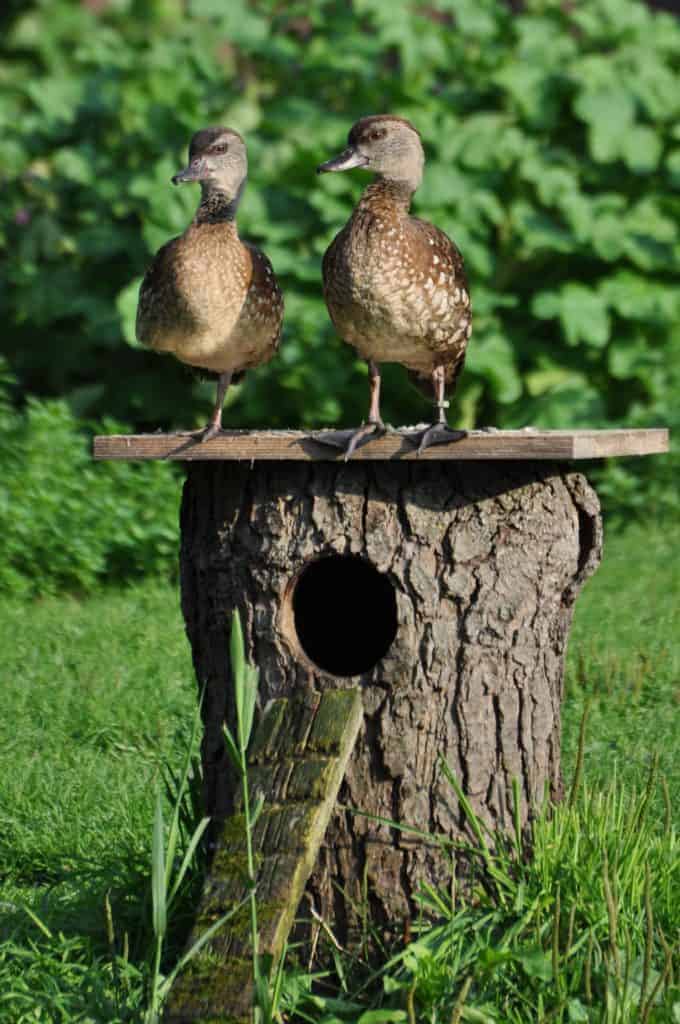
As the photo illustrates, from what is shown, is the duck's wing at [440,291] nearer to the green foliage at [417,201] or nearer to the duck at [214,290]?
the duck at [214,290]

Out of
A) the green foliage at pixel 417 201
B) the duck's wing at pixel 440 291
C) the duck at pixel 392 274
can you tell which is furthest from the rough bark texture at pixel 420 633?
the green foliage at pixel 417 201

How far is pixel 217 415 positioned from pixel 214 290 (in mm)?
365

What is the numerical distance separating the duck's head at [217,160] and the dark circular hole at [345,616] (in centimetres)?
123

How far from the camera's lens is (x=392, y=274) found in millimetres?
4336

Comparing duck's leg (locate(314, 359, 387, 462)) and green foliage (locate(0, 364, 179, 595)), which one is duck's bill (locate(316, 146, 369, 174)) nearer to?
duck's leg (locate(314, 359, 387, 462))

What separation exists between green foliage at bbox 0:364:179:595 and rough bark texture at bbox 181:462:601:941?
369cm

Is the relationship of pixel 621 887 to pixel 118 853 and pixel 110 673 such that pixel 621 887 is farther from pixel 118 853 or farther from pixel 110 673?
pixel 110 673

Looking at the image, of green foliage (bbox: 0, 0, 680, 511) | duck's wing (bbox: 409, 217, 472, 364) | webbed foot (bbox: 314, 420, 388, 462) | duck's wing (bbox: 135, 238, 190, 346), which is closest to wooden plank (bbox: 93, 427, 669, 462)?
webbed foot (bbox: 314, 420, 388, 462)

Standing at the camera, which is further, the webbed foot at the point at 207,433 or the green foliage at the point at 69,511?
the green foliage at the point at 69,511

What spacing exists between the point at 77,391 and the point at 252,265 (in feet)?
14.1

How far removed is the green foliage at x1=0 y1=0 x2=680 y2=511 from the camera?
8570 mm

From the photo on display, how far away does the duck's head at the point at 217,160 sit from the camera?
4898mm

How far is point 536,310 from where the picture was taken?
855cm

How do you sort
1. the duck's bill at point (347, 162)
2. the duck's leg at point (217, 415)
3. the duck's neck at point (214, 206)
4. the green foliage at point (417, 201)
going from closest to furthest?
the duck's leg at point (217, 415) → the duck's bill at point (347, 162) → the duck's neck at point (214, 206) → the green foliage at point (417, 201)
